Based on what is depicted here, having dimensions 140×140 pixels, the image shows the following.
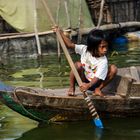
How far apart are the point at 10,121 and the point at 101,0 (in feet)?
29.3

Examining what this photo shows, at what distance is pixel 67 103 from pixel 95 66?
2.24 ft

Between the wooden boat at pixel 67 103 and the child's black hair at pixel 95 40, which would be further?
the child's black hair at pixel 95 40

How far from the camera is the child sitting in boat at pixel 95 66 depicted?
21.3 ft

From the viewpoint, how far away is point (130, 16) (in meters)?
17.2

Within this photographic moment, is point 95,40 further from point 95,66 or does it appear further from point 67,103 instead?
point 67,103

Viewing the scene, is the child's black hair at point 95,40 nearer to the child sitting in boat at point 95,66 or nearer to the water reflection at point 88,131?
the child sitting in boat at point 95,66

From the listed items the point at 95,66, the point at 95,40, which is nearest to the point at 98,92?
the point at 95,66

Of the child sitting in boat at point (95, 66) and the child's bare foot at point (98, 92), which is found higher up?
the child sitting in boat at point (95, 66)

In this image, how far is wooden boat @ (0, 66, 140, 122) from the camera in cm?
622

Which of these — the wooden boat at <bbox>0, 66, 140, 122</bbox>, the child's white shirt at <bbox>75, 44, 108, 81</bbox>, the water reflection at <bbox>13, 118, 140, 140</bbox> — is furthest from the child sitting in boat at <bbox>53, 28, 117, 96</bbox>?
the water reflection at <bbox>13, 118, 140, 140</bbox>

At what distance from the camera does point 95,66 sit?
261 inches

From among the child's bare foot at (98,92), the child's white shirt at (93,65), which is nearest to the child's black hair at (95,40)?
the child's white shirt at (93,65)

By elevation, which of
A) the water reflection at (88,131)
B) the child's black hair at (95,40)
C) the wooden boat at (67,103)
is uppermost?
the child's black hair at (95,40)

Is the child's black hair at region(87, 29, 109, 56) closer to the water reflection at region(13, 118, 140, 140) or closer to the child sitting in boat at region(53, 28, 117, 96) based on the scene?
the child sitting in boat at region(53, 28, 117, 96)
